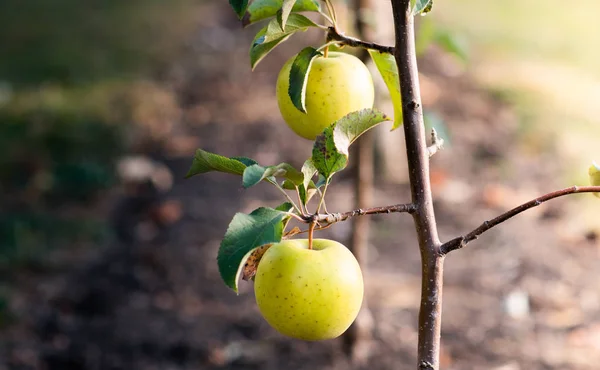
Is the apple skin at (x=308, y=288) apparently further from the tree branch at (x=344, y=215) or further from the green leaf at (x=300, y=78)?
the green leaf at (x=300, y=78)

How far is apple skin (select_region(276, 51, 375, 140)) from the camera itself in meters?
1.10

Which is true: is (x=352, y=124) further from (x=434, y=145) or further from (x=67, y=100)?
(x=67, y=100)

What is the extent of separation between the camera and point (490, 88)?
5.39m

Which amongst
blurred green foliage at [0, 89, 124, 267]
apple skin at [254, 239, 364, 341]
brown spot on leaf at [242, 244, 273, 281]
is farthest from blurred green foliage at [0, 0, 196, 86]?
apple skin at [254, 239, 364, 341]

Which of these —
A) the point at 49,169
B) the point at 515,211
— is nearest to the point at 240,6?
the point at 515,211

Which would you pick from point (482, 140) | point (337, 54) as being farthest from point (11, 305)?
point (482, 140)

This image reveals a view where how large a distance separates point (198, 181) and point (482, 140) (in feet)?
5.59

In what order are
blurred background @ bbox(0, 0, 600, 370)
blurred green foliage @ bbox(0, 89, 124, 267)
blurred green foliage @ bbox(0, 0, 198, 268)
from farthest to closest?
blurred green foliage @ bbox(0, 0, 198, 268), blurred green foliage @ bbox(0, 89, 124, 267), blurred background @ bbox(0, 0, 600, 370)

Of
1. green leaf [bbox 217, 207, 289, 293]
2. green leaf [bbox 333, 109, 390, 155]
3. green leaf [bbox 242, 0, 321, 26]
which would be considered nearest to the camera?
green leaf [bbox 217, 207, 289, 293]

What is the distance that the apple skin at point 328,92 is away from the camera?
1099 millimetres

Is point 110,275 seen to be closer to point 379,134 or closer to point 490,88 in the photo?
point 379,134

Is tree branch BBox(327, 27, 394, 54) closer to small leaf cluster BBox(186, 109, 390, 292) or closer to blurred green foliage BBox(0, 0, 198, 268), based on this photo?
small leaf cluster BBox(186, 109, 390, 292)

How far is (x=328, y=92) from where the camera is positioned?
110 centimetres

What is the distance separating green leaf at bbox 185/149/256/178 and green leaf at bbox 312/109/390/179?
0.09 metres
